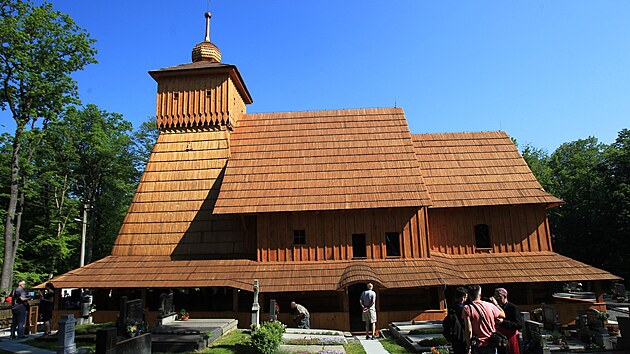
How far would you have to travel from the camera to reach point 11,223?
23.4 metres

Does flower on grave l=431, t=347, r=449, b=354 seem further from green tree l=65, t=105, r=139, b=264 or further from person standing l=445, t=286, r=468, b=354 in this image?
green tree l=65, t=105, r=139, b=264

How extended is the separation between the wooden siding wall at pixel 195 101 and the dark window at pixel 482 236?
1420 centimetres

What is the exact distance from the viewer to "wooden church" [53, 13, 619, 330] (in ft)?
59.1

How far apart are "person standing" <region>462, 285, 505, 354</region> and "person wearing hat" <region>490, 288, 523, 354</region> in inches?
8.9

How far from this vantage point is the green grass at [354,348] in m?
12.5

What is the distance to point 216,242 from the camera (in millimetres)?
20188

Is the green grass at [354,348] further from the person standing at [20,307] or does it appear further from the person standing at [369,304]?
the person standing at [20,307]

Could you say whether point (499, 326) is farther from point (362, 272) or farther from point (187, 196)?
point (187, 196)

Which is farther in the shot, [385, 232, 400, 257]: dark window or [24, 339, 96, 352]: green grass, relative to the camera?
[385, 232, 400, 257]: dark window

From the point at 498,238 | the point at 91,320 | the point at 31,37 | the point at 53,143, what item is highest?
the point at 31,37

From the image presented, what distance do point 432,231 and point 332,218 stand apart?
5266 mm

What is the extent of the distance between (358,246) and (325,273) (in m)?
2.43

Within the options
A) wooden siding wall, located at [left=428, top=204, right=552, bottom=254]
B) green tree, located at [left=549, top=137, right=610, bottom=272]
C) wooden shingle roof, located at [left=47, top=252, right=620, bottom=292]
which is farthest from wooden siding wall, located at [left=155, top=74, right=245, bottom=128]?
green tree, located at [left=549, top=137, right=610, bottom=272]

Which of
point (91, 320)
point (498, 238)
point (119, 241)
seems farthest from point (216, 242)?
point (498, 238)
